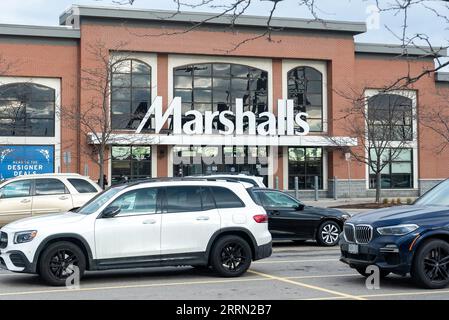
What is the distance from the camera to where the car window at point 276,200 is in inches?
656

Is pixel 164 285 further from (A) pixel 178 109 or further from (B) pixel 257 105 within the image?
(B) pixel 257 105

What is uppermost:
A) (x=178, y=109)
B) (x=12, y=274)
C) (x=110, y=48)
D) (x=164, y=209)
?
(x=110, y=48)

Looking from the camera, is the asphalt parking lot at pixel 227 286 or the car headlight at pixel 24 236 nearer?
the asphalt parking lot at pixel 227 286

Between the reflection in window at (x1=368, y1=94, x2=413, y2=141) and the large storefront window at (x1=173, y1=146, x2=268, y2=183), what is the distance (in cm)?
894

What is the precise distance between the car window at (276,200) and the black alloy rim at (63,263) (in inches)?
279

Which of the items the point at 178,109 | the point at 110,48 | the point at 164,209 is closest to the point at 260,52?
the point at 178,109

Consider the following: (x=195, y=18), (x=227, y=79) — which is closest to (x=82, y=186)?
(x=195, y=18)

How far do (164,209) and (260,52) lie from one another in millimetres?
33080

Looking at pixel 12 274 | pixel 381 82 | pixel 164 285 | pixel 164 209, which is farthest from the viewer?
pixel 381 82

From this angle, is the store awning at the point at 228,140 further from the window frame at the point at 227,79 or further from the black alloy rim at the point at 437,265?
the black alloy rim at the point at 437,265

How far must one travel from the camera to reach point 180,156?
42.1 metres

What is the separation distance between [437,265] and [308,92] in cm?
3578

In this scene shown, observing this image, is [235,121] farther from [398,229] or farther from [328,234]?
[398,229]

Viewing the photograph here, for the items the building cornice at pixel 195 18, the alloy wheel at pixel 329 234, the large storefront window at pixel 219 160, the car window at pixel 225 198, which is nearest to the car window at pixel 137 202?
the car window at pixel 225 198
